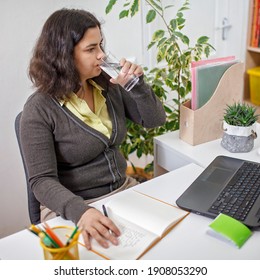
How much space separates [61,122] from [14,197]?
856mm

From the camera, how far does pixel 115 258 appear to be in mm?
898

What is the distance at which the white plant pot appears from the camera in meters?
1.37

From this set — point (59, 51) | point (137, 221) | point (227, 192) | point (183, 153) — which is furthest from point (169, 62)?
point (137, 221)

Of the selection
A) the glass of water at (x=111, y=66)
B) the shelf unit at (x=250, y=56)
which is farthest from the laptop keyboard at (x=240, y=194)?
the shelf unit at (x=250, y=56)

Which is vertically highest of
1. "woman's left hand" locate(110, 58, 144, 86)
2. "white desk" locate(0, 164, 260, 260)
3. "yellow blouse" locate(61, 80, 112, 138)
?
"woman's left hand" locate(110, 58, 144, 86)

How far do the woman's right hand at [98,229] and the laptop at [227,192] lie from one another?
22 centimetres

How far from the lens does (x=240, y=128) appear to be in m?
1.36

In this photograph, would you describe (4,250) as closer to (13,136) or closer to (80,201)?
(80,201)

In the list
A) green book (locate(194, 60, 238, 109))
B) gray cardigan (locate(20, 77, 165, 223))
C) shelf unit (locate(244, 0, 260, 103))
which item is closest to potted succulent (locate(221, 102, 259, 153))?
green book (locate(194, 60, 238, 109))

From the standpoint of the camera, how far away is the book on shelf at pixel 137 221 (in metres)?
0.92

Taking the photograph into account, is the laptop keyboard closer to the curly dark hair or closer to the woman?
the woman

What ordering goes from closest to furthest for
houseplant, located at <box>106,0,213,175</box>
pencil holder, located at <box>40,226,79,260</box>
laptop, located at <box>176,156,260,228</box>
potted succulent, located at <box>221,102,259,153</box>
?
pencil holder, located at <box>40,226,79,260</box> < laptop, located at <box>176,156,260,228</box> < potted succulent, located at <box>221,102,259,153</box> < houseplant, located at <box>106,0,213,175</box>

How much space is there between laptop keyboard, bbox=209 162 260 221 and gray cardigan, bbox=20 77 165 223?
1.25 feet

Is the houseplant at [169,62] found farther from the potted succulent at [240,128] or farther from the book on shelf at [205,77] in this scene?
the potted succulent at [240,128]
